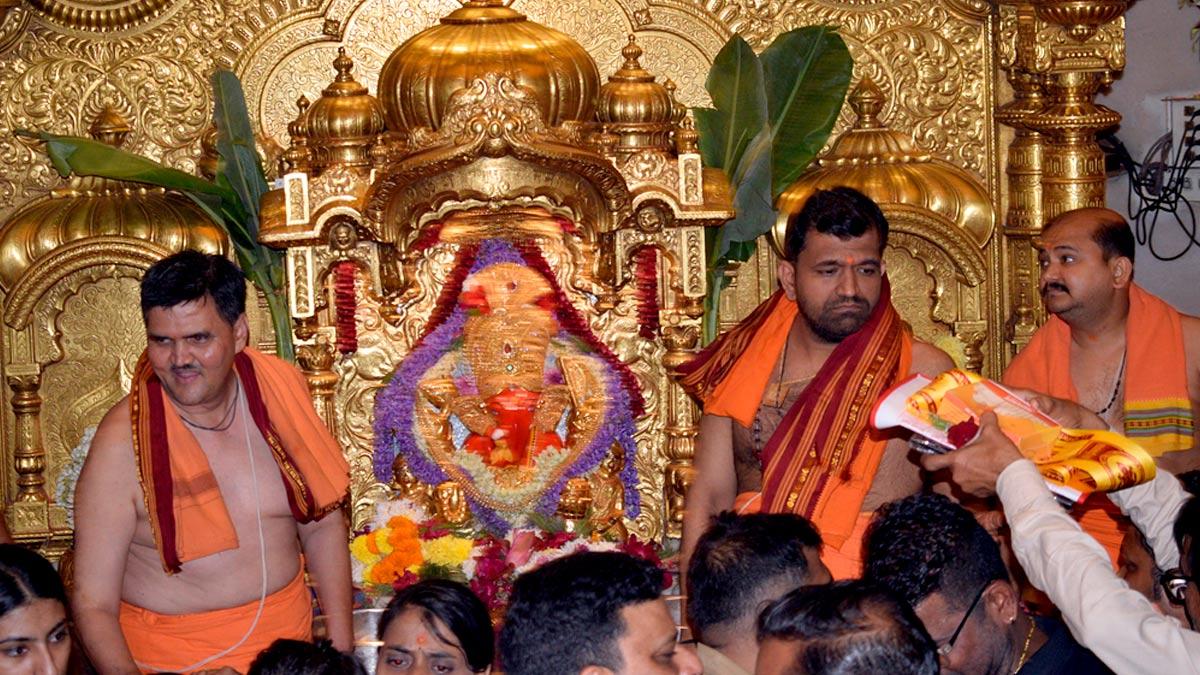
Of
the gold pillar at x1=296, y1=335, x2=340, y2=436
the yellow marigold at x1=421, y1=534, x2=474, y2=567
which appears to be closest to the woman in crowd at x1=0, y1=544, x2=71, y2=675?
the yellow marigold at x1=421, y1=534, x2=474, y2=567

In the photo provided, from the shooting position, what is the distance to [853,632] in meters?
2.72

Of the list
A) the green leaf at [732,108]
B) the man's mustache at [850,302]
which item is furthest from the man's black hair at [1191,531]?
the green leaf at [732,108]

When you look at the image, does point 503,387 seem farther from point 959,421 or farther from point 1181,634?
point 1181,634

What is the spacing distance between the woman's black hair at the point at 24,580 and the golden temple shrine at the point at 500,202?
7.75 ft

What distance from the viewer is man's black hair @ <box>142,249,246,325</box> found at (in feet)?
14.3

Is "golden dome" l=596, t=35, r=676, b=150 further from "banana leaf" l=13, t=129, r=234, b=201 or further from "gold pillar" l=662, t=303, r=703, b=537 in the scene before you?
"banana leaf" l=13, t=129, r=234, b=201

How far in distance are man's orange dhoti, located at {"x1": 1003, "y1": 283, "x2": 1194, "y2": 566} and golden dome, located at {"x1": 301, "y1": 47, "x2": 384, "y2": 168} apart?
229cm

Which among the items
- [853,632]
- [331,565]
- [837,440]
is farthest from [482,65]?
[853,632]

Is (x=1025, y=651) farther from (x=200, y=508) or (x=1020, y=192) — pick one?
(x=1020, y=192)

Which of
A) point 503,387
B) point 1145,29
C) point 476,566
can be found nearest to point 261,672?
point 476,566

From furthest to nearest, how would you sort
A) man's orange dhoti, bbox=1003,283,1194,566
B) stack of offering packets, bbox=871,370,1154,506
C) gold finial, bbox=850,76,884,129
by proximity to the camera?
gold finial, bbox=850,76,884,129 < man's orange dhoti, bbox=1003,283,1194,566 < stack of offering packets, bbox=871,370,1154,506

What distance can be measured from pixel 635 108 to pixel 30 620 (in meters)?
3.11

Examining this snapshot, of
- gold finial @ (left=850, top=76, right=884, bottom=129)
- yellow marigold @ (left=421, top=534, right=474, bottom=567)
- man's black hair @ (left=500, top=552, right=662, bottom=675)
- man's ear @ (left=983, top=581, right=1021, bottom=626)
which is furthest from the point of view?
gold finial @ (left=850, top=76, right=884, bottom=129)

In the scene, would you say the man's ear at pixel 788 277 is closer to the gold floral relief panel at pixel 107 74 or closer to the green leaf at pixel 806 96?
the green leaf at pixel 806 96
